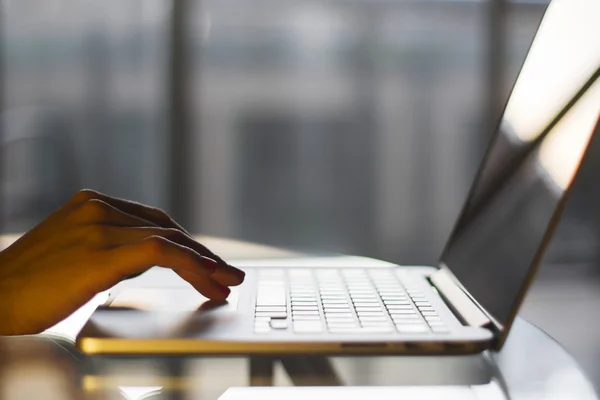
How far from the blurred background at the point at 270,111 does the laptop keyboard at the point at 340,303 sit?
1.54 meters

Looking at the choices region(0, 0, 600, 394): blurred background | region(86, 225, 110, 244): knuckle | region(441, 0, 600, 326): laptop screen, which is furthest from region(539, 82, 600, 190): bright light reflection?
region(0, 0, 600, 394): blurred background

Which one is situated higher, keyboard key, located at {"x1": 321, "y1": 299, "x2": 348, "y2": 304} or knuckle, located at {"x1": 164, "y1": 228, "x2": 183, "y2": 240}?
knuckle, located at {"x1": 164, "y1": 228, "x2": 183, "y2": 240}

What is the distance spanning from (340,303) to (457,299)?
3.7 inches

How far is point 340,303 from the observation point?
50cm

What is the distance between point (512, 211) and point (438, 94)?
78.5 inches

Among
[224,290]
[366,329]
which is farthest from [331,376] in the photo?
[224,290]

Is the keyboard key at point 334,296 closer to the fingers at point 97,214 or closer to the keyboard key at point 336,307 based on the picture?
the keyboard key at point 336,307

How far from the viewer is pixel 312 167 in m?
2.39

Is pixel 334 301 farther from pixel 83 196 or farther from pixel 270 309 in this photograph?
pixel 83 196

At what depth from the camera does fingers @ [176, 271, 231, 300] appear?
0.50 meters

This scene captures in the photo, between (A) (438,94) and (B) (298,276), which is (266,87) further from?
(B) (298,276)

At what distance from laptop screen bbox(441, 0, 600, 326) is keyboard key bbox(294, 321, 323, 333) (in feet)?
0.39

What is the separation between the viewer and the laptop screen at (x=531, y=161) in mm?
396

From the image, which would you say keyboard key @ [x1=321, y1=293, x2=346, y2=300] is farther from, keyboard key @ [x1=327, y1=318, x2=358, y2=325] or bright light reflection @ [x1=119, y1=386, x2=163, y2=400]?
bright light reflection @ [x1=119, y1=386, x2=163, y2=400]
